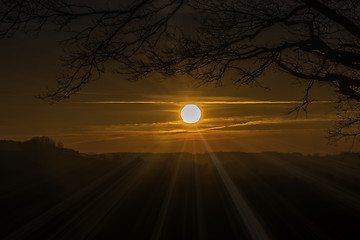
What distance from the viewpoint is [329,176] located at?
38.0ft

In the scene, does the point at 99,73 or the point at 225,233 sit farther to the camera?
the point at 99,73

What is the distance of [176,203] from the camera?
24.8ft

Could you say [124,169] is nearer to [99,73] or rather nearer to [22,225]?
[99,73]

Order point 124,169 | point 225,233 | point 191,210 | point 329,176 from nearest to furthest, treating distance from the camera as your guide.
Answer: point 225,233
point 191,210
point 329,176
point 124,169

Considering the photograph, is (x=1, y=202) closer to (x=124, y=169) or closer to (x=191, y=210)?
(x=191, y=210)

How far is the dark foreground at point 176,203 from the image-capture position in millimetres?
5859

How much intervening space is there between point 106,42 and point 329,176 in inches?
330

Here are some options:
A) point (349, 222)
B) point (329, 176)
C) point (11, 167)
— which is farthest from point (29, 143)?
point (349, 222)

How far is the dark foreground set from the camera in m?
5.86

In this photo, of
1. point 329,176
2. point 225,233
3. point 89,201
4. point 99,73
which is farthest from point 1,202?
point 329,176

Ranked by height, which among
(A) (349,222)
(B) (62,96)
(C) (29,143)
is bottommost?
(A) (349,222)

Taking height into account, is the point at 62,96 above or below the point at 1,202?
above

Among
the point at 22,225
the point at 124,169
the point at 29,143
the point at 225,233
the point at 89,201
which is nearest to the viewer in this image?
the point at 225,233

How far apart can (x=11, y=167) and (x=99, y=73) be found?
6149 mm
